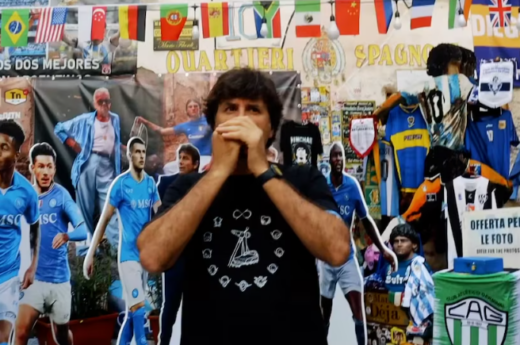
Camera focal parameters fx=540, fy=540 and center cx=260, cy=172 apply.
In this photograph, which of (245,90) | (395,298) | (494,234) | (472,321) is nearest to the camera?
(245,90)

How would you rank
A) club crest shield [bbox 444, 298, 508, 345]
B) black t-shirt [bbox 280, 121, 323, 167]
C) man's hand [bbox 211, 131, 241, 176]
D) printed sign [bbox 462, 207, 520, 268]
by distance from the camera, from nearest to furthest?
man's hand [bbox 211, 131, 241, 176]
club crest shield [bbox 444, 298, 508, 345]
printed sign [bbox 462, 207, 520, 268]
black t-shirt [bbox 280, 121, 323, 167]

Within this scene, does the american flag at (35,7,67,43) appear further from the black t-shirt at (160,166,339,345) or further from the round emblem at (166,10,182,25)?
the black t-shirt at (160,166,339,345)

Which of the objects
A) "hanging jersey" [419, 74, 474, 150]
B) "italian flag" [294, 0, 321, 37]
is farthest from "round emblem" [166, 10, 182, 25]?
"hanging jersey" [419, 74, 474, 150]

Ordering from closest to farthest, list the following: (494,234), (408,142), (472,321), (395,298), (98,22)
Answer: (472,321), (494,234), (395,298), (408,142), (98,22)

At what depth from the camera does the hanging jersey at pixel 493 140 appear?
318 centimetres

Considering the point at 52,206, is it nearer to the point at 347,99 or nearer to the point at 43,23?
Answer: the point at 43,23


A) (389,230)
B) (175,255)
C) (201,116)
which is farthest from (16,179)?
(175,255)

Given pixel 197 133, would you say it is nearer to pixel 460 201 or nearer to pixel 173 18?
pixel 173 18

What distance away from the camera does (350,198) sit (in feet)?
10.7

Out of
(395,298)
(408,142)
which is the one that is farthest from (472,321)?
(408,142)

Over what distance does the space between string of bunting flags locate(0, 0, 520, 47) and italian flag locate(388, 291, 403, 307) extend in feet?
5.09

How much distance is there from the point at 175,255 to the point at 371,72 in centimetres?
239

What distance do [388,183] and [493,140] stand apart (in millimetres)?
660

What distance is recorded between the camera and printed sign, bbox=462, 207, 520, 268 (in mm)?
2514
